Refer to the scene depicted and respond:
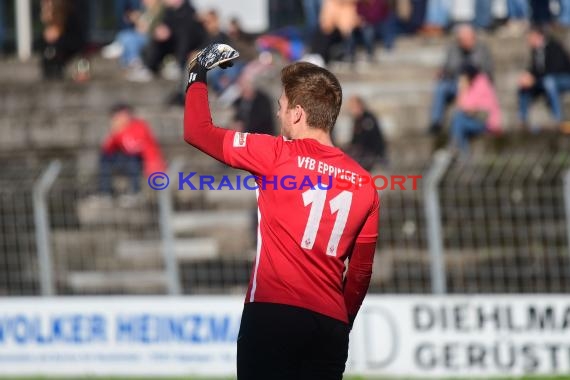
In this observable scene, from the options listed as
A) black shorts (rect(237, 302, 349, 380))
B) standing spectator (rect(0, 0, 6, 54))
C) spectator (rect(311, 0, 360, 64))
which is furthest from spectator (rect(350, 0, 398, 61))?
black shorts (rect(237, 302, 349, 380))

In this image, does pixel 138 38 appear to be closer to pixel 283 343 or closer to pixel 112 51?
pixel 112 51

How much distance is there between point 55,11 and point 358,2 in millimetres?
4579

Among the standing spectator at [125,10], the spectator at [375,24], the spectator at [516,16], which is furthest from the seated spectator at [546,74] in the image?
the standing spectator at [125,10]

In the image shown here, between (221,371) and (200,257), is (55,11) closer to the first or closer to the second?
(200,257)

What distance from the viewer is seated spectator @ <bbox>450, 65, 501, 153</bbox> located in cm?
1565

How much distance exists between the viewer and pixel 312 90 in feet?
17.5

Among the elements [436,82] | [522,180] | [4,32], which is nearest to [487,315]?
[522,180]

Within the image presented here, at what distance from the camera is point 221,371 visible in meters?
11.8

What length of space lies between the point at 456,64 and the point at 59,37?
20.4ft

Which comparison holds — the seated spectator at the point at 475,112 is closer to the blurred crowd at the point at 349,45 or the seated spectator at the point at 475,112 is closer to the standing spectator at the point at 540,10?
the blurred crowd at the point at 349,45

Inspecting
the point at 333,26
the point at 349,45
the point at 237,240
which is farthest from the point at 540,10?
the point at 237,240

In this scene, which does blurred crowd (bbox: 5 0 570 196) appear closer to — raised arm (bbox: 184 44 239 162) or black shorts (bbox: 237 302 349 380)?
raised arm (bbox: 184 44 239 162)

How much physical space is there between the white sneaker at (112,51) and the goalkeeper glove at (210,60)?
47.4 ft

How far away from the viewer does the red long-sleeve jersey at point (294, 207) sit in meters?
5.39
